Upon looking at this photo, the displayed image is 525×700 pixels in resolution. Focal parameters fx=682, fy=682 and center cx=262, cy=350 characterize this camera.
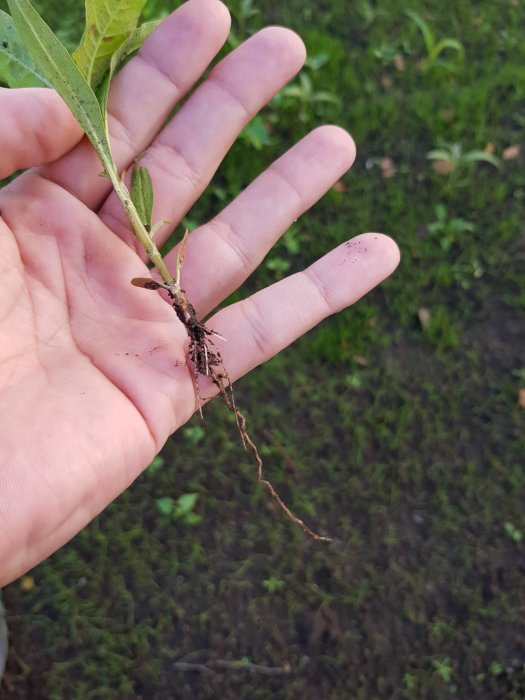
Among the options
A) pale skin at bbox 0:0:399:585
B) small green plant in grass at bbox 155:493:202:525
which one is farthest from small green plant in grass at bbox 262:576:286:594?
pale skin at bbox 0:0:399:585

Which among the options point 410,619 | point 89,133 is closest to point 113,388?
point 89,133

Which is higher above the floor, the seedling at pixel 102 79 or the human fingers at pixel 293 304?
the seedling at pixel 102 79

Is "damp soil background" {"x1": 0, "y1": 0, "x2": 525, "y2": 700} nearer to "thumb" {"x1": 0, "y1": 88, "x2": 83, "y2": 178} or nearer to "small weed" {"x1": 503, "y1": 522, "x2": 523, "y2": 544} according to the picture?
"small weed" {"x1": 503, "y1": 522, "x2": 523, "y2": 544}

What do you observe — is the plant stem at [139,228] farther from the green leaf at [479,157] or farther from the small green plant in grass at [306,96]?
the green leaf at [479,157]

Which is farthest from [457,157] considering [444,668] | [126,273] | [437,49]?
[444,668]

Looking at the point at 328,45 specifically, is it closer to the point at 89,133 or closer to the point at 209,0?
the point at 209,0

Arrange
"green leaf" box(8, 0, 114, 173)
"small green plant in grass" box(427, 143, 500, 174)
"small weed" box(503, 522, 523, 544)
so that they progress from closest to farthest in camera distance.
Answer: "green leaf" box(8, 0, 114, 173)
"small weed" box(503, 522, 523, 544)
"small green plant in grass" box(427, 143, 500, 174)

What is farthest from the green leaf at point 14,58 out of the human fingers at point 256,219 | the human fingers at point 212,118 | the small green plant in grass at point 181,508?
the small green plant in grass at point 181,508

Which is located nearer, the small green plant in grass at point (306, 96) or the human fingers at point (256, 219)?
the human fingers at point (256, 219)

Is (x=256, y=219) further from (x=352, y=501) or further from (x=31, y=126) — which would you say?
(x=352, y=501)
